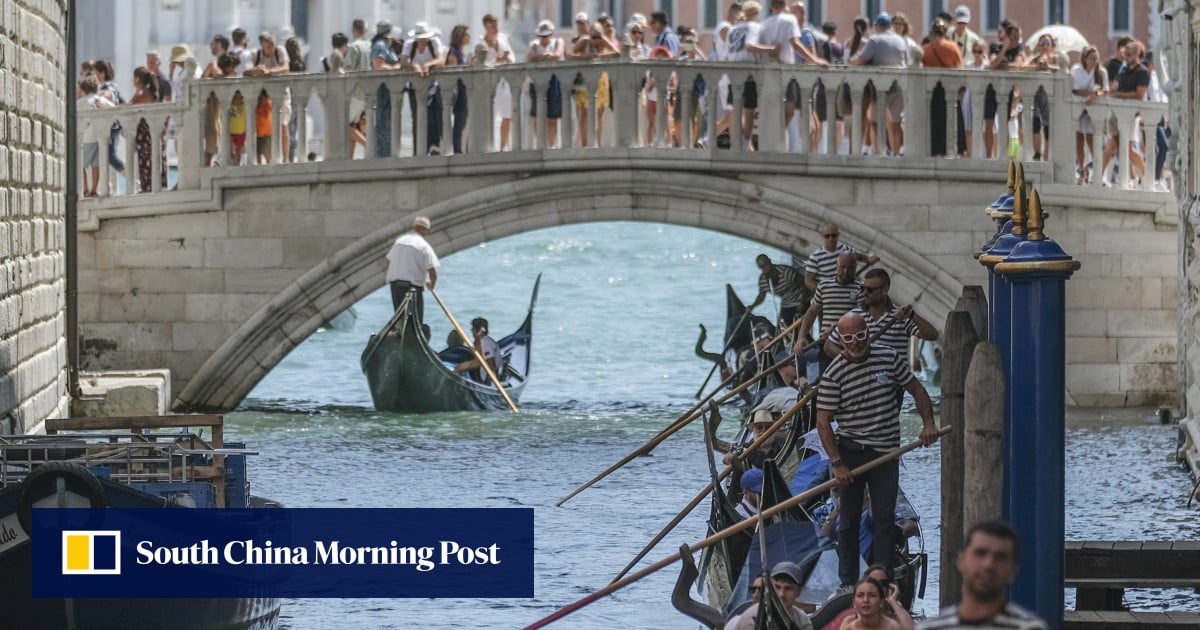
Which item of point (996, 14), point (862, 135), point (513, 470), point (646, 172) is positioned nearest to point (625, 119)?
point (646, 172)

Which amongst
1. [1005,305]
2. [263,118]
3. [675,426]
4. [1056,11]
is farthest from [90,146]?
[1056,11]

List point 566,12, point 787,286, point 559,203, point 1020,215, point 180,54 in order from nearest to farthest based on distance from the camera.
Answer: point 1020,215 → point 787,286 → point 559,203 → point 180,54 → point 566,12

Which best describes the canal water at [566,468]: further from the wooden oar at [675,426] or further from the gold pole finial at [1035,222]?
the gold pole finial at [1035,222]

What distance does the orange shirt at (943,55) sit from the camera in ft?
38.8

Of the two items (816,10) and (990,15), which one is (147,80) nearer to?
(816,10)

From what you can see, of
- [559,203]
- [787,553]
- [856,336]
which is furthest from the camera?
[559,203]

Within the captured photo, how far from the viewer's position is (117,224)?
12.0 m

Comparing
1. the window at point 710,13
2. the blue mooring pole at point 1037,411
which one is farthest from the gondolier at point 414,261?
the window at point 710,13

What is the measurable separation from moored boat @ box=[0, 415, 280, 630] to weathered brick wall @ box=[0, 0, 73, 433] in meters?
1.58

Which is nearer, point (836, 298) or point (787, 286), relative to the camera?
point (836, 298)

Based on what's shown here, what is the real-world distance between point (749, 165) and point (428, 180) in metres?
1.41

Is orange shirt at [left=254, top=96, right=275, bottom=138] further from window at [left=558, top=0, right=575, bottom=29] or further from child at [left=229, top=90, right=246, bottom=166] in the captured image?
window at [left=558, top=0, right=575, bottom=29]

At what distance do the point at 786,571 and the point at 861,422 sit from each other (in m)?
0.51

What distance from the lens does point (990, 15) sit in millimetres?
30344
